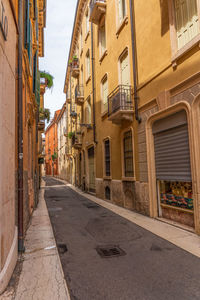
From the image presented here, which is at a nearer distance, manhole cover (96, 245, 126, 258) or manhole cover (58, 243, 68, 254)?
manhole cover (96, 245, 126, 258)

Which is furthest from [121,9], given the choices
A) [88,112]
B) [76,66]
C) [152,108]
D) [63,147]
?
[63,147]

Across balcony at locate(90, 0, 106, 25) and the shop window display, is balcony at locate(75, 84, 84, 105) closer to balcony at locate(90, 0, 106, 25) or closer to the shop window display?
balcony at locate(90, 0, 106, 25)

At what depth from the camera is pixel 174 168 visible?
6809mm

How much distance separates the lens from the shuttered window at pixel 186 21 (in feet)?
20.0

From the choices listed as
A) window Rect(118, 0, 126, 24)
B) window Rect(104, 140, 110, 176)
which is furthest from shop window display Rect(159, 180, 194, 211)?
window Rect(118, 0, 126, 24)

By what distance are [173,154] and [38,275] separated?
5070mm

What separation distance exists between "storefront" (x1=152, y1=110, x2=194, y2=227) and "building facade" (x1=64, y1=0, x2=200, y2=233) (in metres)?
0.03

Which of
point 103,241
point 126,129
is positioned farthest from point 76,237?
point 126,129

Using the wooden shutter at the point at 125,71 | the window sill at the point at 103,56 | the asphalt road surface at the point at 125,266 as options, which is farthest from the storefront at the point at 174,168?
the window sill at the point at 103,56

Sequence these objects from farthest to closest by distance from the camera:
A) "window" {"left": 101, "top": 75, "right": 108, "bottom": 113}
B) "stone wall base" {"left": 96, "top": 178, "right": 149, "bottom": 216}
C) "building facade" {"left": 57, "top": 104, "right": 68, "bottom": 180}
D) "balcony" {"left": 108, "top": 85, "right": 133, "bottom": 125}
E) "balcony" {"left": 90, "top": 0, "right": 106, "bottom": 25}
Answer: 1. "building facade" {"left": 57, "top": 104, "right": 68, "bottom": 180}
2. "window" {"left": 101, "top": 75, "right": 108, "bottom": 113}
3. "balcony" {"left": 90, "top": 0, "right": 106, "bottom": 25}
4. "balcony" {"left": 108, "top": 85, "right": 133, "bottom": 125}
5. "stone wall base" {"left": 96, "top": 178, "right": 149, "bottom": 216}

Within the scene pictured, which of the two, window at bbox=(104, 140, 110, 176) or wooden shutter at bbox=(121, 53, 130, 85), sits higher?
wooden shutter at bbox=(121, 53, 130, 85)

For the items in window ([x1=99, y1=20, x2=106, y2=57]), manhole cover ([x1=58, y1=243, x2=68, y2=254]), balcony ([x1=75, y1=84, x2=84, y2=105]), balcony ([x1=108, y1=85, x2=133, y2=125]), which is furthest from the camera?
balcony ([x1=75, y1=84, x2=84, y2=105])

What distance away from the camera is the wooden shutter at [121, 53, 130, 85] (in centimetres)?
1053

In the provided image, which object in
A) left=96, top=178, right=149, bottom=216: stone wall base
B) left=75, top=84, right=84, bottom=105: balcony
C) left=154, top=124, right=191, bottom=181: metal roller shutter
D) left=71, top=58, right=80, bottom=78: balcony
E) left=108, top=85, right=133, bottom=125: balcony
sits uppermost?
left=71, top=58, right=80, bottom=78: balcony
